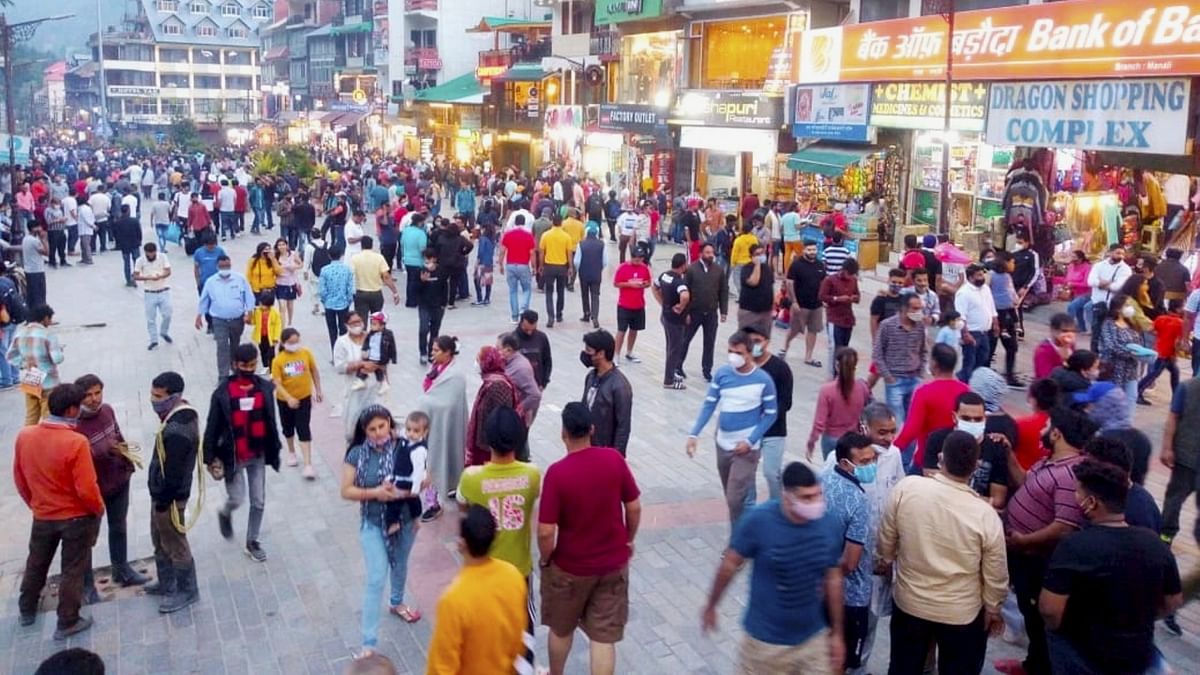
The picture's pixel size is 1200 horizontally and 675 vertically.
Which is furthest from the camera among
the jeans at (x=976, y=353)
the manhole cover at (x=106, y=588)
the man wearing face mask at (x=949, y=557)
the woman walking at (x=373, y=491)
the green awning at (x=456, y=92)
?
the green awning at (x=456, y=92)

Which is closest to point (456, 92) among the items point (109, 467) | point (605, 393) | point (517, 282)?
point (517, 282)

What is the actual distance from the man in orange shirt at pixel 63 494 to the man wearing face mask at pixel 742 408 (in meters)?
3.89

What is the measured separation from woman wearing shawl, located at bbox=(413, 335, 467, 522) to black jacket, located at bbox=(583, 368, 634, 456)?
42.7 inches

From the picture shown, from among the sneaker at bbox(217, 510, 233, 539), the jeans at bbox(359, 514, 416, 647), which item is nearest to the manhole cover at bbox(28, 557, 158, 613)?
the sneaker at bbox(217, 510, 233, 539)

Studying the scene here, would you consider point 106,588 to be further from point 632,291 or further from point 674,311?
point 632,291

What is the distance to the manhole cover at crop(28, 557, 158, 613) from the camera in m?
6.70

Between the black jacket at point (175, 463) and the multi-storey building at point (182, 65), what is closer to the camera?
the black jacket at point (175, 463)

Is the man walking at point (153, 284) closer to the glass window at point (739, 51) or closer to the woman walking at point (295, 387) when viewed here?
the woman walking at point (295, 387)

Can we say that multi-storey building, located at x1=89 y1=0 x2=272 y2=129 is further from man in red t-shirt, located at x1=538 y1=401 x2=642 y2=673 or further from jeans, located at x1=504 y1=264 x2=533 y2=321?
man in red t-shirt, located at x1=538 y1=401 x2=642 y2=673

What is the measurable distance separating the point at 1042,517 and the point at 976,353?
6.43m

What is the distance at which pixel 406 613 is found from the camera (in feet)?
20.8

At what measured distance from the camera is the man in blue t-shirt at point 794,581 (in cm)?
438

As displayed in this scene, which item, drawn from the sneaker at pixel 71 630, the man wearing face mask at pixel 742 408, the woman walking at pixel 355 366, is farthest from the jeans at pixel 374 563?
A: the woman walking at pixel 355 366

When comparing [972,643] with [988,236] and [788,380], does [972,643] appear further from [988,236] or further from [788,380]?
[988,236]
